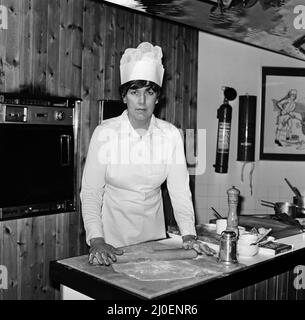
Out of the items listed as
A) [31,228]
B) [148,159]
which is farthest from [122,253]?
[31,228]

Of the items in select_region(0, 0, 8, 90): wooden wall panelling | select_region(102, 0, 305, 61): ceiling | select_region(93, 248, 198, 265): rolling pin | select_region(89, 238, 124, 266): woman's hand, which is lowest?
select_region(93, 248, 198, 265): rolling pin

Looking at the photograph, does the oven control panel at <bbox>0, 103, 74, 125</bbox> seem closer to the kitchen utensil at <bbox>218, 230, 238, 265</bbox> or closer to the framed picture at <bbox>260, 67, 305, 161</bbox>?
the kitchen utensil at <bbox>218, 230, 238, 265</bbox>

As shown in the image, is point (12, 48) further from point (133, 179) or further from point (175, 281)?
point (175, 281)

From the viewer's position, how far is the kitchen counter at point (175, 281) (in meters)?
1.51

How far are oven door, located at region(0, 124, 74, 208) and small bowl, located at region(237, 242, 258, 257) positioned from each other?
1873mm

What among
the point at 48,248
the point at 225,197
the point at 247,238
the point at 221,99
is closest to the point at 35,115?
the point at 48,248

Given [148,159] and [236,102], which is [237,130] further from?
[148,159]

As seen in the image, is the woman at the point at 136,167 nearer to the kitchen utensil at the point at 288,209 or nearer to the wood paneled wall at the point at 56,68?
the kitchen utensil at the point at 288,209

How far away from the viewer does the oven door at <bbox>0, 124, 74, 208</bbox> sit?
325 cm

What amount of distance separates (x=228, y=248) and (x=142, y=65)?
3.14ft

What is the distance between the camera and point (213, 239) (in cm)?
222

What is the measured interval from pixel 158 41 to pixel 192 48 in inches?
19.3

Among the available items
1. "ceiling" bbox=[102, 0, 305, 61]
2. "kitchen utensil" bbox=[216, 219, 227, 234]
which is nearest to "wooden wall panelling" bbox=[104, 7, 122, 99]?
"ceiling" bbox=[102, 0, 305, 61]

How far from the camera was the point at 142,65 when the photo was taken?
2.24 m
